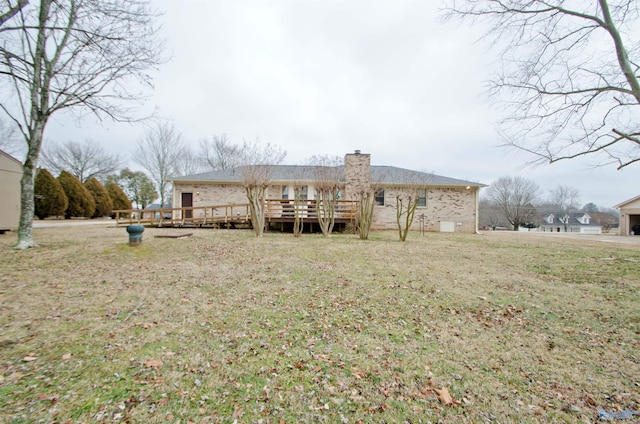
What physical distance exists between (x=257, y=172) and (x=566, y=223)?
62555 mm

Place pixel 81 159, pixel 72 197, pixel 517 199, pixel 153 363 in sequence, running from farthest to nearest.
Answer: pixel 517 199 < pixel 81 159 < pixel 72 197 < pixel 153 363

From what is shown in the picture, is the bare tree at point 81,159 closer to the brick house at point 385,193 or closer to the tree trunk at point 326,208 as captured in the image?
the brick house at point 385,193

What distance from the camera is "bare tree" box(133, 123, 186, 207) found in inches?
1058

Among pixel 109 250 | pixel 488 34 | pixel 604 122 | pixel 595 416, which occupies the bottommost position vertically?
pixel 595 416

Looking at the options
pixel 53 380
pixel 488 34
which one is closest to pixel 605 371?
pixel 53 380

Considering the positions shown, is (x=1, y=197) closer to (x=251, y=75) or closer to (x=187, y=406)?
(x=251, y=75)

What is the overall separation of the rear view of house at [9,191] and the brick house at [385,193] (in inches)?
283

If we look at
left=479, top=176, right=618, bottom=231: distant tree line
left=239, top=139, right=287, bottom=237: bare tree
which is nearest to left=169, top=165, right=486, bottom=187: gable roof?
left=239, top=139, right=287, bottom=237: bare tree

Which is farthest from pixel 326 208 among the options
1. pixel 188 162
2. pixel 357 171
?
pixel 188 162

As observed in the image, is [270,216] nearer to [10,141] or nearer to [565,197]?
[10,141]

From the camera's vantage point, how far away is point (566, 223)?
165 ft

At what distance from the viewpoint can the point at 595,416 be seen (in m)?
2.15

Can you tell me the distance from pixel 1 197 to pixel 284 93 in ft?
42.5

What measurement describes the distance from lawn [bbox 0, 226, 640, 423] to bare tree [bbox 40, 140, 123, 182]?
33540mm
